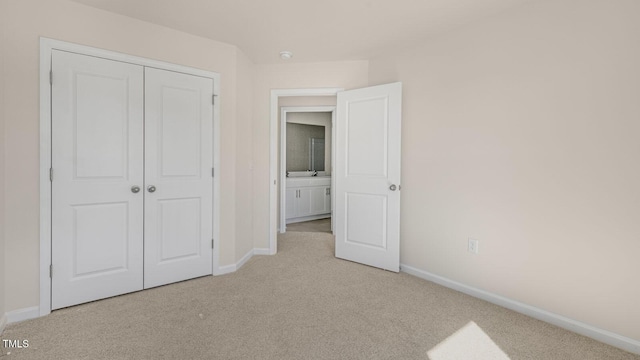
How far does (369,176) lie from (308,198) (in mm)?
2749

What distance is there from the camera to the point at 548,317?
2.07 metres

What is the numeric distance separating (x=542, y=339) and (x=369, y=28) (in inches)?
105

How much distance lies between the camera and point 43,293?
2.10m

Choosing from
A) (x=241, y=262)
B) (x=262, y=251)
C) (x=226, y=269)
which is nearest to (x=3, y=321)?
(x=226, y=269)

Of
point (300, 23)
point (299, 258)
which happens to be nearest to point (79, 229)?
point (299, 258)

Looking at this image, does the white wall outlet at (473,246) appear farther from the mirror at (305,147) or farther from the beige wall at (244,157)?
the mirror at (305,147)

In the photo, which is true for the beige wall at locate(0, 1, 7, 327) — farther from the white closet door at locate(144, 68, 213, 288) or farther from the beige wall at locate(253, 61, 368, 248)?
the beige wall at locate(253, 61, 368, 248)

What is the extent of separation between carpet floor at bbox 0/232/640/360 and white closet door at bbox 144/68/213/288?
0.26 metres

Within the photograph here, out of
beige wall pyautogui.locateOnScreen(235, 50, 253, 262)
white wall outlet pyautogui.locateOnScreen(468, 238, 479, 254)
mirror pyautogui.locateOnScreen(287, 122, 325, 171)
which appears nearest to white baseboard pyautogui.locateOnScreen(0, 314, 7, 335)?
beige wall pyautogui.locateOnScreen(235, 50, 253, 262)

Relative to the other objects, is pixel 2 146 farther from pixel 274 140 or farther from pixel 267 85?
pixel 267 85

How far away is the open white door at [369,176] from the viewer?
3021 mm

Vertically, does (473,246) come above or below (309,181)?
below

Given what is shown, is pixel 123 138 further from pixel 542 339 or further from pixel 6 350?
pixel 542 339

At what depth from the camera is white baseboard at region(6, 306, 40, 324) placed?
1979 millimetres
